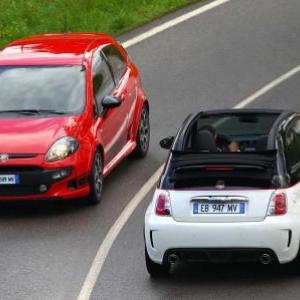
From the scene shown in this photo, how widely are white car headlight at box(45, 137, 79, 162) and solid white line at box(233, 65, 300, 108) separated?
6158 mm

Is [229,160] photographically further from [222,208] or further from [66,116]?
[66,116]

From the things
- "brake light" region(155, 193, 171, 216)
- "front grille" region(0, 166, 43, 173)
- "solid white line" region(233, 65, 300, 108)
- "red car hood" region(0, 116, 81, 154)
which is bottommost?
"solid white line" region(233, 65, 300, 108)

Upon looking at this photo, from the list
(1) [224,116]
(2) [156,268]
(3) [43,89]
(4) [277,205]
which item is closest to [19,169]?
(3) [43,89]

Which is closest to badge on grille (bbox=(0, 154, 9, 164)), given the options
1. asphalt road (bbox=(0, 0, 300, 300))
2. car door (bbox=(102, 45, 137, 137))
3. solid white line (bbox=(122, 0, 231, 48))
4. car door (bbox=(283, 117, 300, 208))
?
asphalt road (bbox=(0, 0, 300, 300))

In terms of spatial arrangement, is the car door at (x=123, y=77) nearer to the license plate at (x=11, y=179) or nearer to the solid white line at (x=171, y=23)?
the license plate at (x=11, y=179)

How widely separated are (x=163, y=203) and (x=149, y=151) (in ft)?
21.0

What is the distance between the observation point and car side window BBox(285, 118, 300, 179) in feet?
41.0

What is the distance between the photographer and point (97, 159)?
1594 centimetres

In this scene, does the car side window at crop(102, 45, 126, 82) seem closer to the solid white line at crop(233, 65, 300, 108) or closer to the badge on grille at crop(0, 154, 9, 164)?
the badge on grille at crop(0, 154, 9, 164)

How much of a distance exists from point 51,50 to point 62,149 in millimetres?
2315

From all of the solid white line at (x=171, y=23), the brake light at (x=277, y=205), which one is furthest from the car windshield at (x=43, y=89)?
the solid white line at (x=171, y=23)

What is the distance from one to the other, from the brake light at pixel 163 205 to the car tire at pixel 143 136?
223 inches

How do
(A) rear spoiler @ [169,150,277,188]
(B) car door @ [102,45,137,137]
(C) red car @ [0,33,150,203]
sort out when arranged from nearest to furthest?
(A) rear spoiler @ [169,150,277,188] < (C) red car @ [0,33,150,203] < (B) car door @ [102,45,137,137]

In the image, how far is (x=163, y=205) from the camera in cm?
1222
